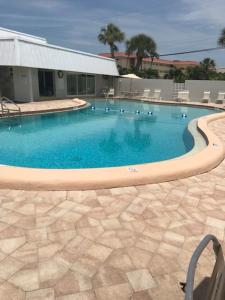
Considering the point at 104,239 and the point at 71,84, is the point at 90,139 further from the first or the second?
the point at 71,84

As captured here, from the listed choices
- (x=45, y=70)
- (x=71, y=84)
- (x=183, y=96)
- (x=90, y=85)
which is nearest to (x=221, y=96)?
(x=183, y=96)

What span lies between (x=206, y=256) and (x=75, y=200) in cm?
205

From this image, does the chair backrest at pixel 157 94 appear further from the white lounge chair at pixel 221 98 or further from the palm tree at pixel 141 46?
the palm tree at pixel 141 46

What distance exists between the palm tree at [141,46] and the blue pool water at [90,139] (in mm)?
27615

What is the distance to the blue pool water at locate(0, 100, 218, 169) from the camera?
7.81 m

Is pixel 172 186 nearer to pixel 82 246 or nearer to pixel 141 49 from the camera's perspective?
pixel 82 246

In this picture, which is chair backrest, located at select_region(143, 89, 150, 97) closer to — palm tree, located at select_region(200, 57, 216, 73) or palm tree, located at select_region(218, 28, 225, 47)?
palm tree, located at select_region(218, 28, 225, 47)

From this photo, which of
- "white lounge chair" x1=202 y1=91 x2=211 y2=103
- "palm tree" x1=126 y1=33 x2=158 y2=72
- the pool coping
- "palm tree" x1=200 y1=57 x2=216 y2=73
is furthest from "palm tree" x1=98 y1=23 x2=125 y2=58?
the pool coping

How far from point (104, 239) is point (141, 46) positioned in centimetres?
4115

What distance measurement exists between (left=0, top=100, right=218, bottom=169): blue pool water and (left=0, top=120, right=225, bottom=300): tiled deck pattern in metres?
3.29

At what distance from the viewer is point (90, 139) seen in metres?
10.4

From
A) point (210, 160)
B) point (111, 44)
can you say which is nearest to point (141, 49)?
point (111, 44)

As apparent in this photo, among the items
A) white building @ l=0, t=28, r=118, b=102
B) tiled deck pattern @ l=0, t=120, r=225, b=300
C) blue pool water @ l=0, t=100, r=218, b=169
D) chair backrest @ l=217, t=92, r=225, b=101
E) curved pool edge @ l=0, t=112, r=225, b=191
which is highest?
white building @ l=0, t=28, r=118, b=102

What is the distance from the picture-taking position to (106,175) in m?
4.65
